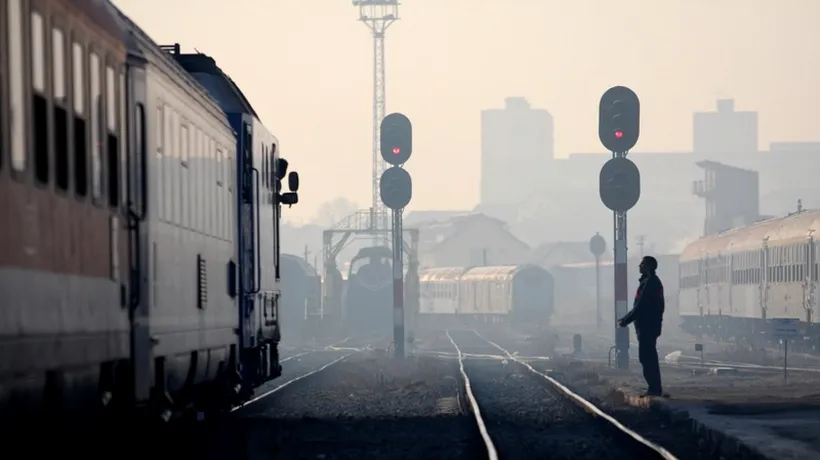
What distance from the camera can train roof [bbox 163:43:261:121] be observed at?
20.1m

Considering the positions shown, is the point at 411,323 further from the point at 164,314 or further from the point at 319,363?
the point at 164,314

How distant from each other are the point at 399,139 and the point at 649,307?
24.5 m

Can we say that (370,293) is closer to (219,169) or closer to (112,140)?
(219,169)

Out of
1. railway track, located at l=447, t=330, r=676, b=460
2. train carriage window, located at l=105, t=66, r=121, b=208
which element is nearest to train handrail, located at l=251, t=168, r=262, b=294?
railway track, located at l=447, t=330, r=676, b=460

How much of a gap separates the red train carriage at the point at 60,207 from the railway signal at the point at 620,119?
24.9 m

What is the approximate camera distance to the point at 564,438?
712 inches

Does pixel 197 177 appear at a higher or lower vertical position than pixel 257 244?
higher

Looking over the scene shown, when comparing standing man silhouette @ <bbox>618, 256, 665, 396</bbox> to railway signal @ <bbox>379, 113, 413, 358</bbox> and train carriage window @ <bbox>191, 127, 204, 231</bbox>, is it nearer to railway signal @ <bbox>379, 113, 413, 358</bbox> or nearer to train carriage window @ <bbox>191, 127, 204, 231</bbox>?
train carriage window @ <bbox>191, 127, 204, 231</bbox>

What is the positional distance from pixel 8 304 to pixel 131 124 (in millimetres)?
3837

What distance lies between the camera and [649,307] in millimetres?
22141

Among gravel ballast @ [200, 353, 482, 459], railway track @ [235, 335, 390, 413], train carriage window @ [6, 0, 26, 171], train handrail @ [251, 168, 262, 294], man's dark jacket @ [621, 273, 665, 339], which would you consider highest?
train carriage window @ [6, 0, 26, 171]

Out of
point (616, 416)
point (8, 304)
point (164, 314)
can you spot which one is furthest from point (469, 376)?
point (8, 304)

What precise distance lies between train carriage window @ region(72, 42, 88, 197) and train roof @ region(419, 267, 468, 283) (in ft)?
299

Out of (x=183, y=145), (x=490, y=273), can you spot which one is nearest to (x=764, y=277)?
(x=183, y=145)
